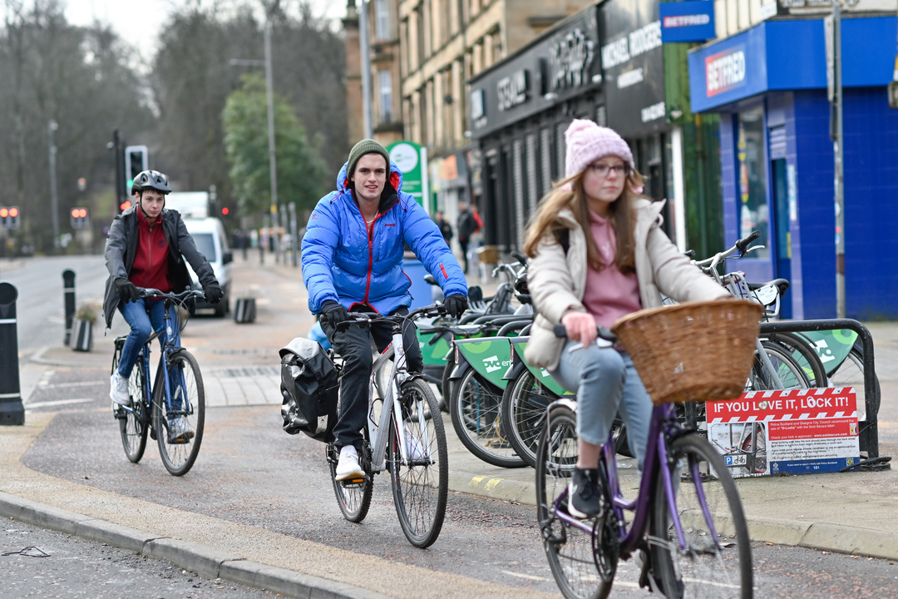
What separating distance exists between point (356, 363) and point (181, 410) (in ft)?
8.70

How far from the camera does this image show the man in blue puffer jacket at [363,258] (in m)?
6.11

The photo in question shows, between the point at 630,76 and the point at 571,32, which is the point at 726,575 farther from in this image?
the point at 571,32

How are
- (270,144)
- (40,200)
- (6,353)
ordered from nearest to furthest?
(6,353) < (270,144) < (40,200)

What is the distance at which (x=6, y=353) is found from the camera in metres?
10.2

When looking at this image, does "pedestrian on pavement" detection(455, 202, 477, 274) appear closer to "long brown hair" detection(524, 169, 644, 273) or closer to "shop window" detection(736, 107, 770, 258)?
"shop window" detection(736, 107, 770, 258)

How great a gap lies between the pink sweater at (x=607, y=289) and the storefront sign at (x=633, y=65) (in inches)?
696

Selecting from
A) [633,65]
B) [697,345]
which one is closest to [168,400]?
[697,345]

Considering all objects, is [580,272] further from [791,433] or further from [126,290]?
[126,290]

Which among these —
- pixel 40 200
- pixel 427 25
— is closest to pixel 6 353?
pixel 427 25

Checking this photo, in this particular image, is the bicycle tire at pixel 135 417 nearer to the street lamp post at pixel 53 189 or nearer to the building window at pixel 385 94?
the building window at pixel 385 94

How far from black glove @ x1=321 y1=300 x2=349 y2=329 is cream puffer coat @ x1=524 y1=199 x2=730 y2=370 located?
1.45 metres

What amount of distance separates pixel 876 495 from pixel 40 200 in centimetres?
8582

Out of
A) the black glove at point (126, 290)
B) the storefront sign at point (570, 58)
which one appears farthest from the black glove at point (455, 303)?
the storefront sign at point (570, 58)

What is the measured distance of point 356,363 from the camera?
610 cm
